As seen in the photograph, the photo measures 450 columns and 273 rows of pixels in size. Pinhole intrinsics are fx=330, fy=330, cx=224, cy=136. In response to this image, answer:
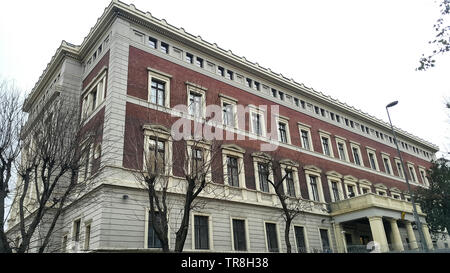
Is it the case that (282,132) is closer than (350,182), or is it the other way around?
(282,132)

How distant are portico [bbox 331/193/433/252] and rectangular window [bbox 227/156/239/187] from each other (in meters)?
9.04

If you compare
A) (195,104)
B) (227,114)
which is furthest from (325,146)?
(195,104)

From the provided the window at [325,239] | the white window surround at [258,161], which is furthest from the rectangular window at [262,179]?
the window at [325,239]

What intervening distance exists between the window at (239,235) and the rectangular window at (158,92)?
8.68 m

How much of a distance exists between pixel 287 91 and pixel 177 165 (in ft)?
49.6

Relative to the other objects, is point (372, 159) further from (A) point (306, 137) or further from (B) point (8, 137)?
(B) point (8, 137)

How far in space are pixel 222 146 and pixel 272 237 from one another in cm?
685

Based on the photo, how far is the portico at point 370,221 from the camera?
22641 mm

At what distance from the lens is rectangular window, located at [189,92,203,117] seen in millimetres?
21275

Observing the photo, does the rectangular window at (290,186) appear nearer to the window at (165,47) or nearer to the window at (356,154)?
the window at (356,154)

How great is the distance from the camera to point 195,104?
854 inches

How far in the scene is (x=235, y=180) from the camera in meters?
21.8
